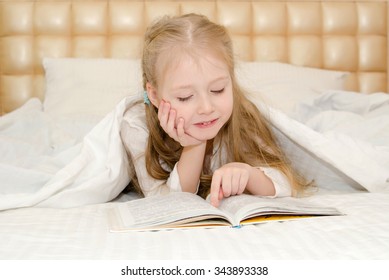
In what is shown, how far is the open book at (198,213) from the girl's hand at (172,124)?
18 centimetres

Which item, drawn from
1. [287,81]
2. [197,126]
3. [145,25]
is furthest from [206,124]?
[145,25]

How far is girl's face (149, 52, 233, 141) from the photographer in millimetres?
1184

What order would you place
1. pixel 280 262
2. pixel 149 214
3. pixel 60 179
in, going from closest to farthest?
pixel 280 262, pixel 149 214, pixel 60 179

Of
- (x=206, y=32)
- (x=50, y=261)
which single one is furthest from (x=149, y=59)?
(x=50, y=261)

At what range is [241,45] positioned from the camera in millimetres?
2646

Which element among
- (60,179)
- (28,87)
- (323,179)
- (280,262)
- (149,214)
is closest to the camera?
(280,262)

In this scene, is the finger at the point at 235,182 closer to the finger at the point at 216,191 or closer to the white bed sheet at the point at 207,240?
the finger at the point at 216,191

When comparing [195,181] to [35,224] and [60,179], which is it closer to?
[60,179]

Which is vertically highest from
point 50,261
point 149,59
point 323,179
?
point 149,59

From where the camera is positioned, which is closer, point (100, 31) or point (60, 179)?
point (60, 179)

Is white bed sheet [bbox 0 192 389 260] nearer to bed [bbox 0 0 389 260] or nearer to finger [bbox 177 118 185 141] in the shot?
bed [bbox 0 0 389 260]

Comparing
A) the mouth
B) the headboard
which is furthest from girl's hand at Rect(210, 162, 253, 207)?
the headboard

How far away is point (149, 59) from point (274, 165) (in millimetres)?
392

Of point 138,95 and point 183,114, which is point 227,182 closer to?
point 183,114
